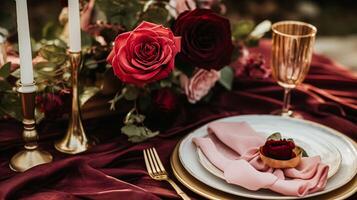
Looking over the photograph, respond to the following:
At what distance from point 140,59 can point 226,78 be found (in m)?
0.41

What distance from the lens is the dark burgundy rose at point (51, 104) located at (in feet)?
3.97

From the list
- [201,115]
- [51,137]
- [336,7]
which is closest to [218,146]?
[201,115]

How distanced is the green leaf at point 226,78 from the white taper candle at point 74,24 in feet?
1.43

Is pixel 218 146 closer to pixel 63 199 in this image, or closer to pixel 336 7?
pixel 63 199

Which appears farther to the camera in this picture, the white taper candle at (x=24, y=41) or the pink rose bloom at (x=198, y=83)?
the pink rose bloom at (x=198, y=83)

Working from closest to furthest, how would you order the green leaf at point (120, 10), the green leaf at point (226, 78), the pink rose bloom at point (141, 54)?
the pink rose bloom at point (141, 54), the green leaf at point (120, 10), the green leaf at point (226, 78)

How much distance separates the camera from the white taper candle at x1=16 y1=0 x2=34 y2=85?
3.48 ft

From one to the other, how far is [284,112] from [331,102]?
0.52ft

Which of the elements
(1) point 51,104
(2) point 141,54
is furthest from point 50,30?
(2) point 141,54

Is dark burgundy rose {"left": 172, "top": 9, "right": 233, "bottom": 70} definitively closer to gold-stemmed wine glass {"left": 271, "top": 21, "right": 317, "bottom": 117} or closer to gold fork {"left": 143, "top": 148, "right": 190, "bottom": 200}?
gold-stemmed wine glass {"left": 271, "top": 21, "right": 317, "bottom": 117}

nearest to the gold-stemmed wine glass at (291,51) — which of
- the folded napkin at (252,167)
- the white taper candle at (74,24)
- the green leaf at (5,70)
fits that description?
the folded napkin at (252,167)

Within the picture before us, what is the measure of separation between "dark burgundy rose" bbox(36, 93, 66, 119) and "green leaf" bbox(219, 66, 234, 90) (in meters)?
0.43

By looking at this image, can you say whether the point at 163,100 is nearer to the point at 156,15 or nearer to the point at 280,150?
the point at 156,15

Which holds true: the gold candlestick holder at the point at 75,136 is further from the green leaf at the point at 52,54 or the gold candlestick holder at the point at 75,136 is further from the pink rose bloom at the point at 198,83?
the pink rose bloom at the point at 198,83
